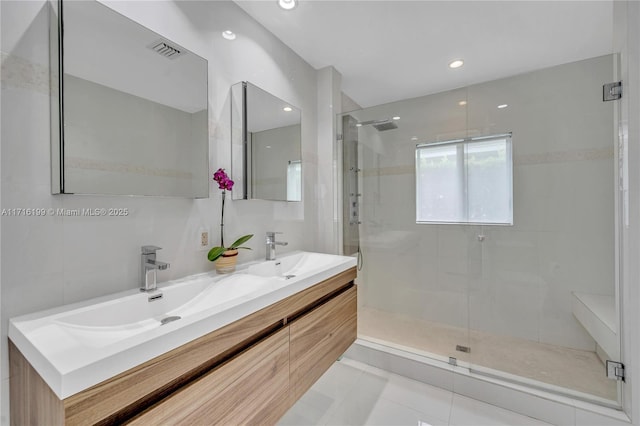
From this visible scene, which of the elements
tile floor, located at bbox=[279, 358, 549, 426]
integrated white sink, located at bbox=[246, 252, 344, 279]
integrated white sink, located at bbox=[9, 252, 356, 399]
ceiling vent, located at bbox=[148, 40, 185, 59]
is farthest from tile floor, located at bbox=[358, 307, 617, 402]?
ceiling vent, located at bbox=[148, 40, 185, 59]

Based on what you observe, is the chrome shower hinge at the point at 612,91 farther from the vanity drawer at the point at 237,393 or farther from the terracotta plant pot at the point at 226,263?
the terracotta plant pot at the point at 226,263

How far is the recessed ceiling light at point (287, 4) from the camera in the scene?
63.4 inches

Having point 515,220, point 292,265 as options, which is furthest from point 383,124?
point 292,265

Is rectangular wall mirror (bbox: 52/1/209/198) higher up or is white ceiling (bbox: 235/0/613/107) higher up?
white ceiling (bbox: 235/0/613/107)

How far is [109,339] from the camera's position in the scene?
2.79ft

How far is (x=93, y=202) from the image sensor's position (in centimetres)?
102

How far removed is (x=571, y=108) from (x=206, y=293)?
264cm

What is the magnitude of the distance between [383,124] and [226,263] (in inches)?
73.0

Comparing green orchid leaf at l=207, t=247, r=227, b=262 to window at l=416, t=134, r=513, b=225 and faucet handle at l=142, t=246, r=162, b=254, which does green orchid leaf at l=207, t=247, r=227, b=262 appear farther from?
window at l=416, t=134, r=513, b=225

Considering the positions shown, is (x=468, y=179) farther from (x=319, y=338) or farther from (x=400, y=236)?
(x=319, y=338)

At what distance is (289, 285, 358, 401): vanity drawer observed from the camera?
1207 mm

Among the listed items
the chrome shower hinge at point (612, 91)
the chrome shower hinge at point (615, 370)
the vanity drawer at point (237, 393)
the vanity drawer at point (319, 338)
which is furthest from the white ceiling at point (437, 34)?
the chrome shower hinge at point (615, 370)

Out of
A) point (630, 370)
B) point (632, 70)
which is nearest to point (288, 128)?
point (632, 70)

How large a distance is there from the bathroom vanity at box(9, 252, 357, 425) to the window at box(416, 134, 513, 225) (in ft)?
4.89
